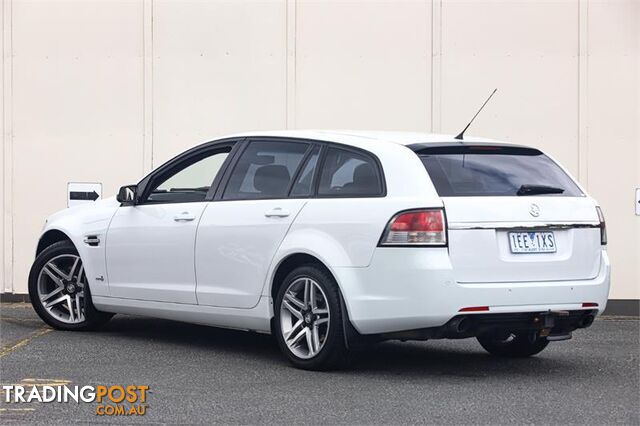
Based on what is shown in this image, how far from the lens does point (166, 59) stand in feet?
44.0

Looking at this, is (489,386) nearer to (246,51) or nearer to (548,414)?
(548,414)

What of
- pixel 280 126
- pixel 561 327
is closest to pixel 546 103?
pixel 280 126

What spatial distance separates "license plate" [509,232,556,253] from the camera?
Answer: 769 centimetres

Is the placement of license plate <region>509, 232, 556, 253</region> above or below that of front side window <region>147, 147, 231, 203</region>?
below

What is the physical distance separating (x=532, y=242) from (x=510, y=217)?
23 centimetres

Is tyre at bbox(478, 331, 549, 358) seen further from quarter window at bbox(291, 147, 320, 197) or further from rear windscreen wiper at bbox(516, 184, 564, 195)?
quarter window at bbox(291, 147, 320, 197)

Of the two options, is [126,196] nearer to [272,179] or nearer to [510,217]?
[272,179]

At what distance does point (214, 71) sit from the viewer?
43.9 ft

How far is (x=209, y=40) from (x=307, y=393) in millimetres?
6893

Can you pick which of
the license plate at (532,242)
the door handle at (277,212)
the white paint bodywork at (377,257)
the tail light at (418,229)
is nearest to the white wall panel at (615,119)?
the white paint bodywork at (377,257)

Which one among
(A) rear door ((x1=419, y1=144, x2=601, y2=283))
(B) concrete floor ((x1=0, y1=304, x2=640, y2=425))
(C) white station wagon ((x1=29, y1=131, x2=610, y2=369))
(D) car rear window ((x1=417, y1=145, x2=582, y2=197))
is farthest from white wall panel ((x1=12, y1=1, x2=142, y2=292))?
(A) rear door ((x1=419, y1=144, x2=601, y2=283))

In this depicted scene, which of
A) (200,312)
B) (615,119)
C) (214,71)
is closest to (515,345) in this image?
(200,312)

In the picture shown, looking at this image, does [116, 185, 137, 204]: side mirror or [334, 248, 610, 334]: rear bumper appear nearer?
[334, 248, 610, 334]: rear bumper

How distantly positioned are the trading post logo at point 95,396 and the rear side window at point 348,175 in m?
1.80
